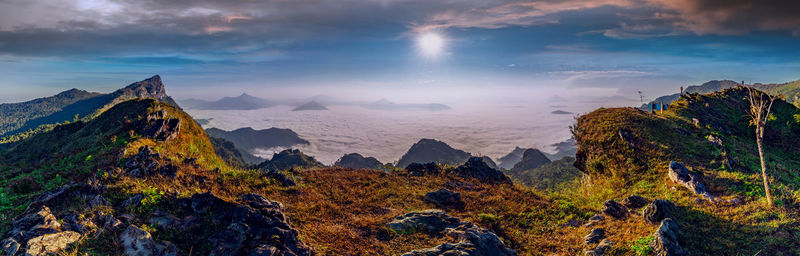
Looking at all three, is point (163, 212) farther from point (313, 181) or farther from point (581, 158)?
point (581, 158)

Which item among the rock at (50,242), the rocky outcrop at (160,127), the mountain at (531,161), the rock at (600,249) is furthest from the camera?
the mountain at (531,161)

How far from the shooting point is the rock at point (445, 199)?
18.6 metres

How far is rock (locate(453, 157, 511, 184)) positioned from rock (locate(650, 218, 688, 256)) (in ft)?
42.5

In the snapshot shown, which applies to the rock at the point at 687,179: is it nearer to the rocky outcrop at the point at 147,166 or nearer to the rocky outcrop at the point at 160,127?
the rocky outcrop at the point at 147,166

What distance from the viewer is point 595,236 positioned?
13.5 metres

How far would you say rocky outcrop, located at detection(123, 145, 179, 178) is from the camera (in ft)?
53.5

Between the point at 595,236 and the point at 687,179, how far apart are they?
9.83 meters

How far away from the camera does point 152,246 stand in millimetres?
9688

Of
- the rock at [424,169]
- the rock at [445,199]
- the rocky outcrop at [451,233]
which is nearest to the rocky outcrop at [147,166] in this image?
the rocky outcrop at [451,233]

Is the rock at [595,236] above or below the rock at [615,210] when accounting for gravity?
below

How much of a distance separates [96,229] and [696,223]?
23946mm

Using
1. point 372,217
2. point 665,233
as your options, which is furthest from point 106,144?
point 665,233

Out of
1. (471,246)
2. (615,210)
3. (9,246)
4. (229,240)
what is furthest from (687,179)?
(9,246)

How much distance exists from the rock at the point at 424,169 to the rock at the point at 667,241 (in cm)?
1631
